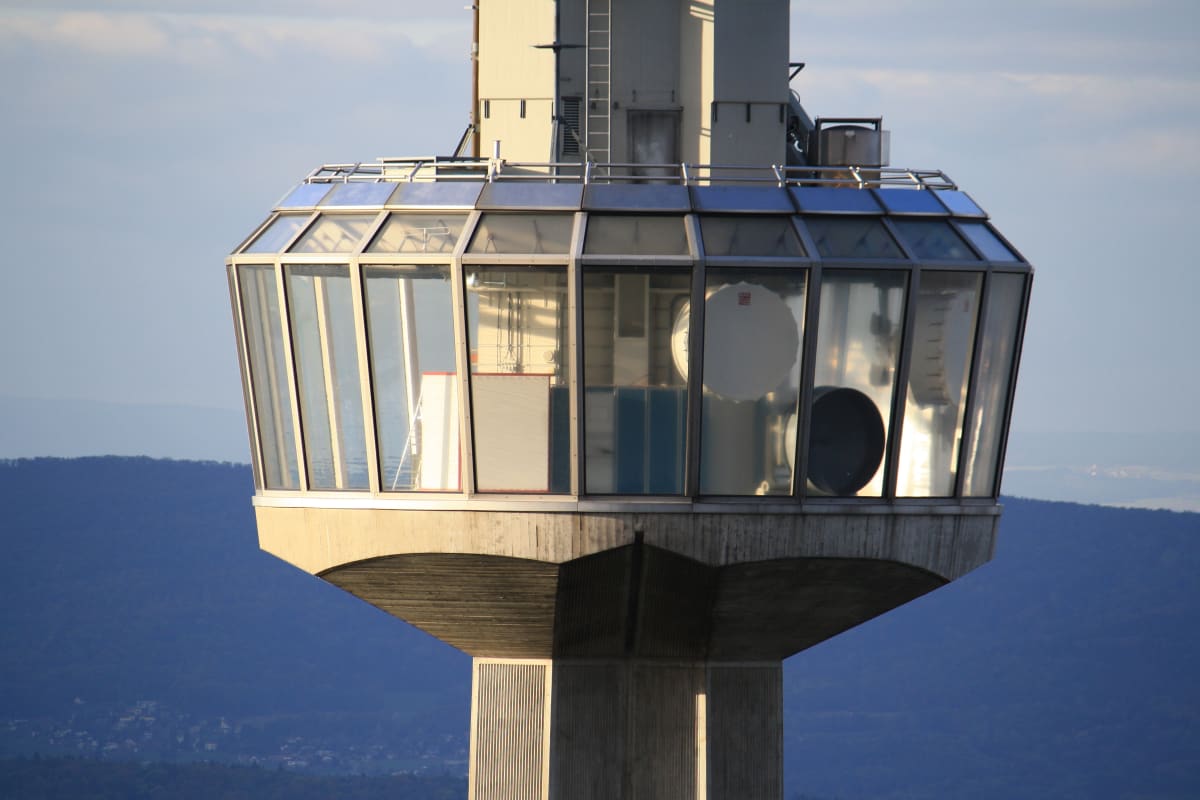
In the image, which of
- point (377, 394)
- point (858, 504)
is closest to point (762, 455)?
point (858, 504)

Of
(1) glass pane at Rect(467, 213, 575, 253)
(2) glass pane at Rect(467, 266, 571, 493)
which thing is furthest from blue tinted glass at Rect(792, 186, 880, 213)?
(2) glass pane at Rect(467, 266, 571, 493)

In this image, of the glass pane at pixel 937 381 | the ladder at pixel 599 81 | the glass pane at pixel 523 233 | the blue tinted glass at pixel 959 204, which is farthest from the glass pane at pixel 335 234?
the blue tinted glass at pixel 959 204

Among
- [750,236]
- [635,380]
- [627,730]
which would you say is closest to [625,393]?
[635,380]

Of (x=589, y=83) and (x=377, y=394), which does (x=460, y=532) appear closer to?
(x=377, y=394)

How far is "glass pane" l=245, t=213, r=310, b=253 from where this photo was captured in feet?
105

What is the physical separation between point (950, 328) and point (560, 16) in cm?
1043

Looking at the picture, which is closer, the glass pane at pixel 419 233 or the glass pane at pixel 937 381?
the glass pane at pixel 419 233

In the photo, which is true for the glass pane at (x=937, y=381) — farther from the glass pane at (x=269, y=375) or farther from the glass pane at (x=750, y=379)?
the glass pane at (x=269, y=375)

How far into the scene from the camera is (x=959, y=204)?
1288 inches

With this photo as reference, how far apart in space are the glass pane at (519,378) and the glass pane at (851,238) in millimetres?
4371

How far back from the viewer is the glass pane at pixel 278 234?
32.1m

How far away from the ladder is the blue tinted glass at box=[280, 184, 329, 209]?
18.4 feet

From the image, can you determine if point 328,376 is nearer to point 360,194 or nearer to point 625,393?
point 360,194

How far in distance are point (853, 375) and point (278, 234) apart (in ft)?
33.2
